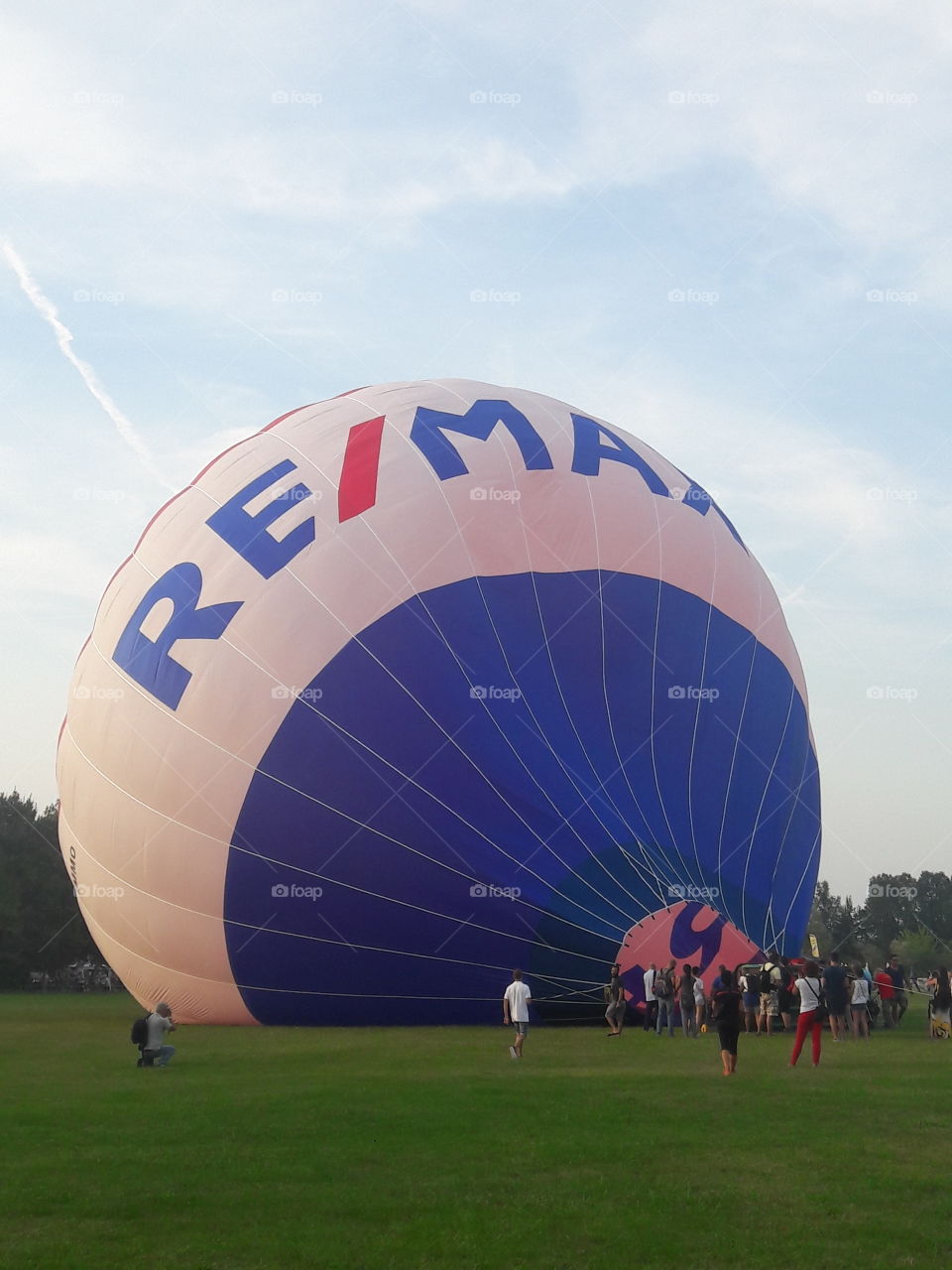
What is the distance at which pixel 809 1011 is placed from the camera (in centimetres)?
1428

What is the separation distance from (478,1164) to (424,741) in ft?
31.0

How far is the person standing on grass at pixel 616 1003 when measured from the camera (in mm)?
17109

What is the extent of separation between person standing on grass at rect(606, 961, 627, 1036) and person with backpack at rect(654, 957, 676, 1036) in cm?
45

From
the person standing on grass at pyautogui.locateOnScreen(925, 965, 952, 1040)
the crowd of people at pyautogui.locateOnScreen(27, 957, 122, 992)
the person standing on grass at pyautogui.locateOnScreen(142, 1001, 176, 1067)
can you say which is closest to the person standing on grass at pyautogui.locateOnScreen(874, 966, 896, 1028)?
the person standing on grass at pyautogui.locateOnScreen(925, 965, 952, 1040)

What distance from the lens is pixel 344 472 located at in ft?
65.4

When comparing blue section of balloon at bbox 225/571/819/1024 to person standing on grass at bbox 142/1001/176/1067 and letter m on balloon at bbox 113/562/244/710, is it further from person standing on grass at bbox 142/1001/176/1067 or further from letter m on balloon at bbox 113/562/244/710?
person standing on grass at bbox 142/1001/176/1067

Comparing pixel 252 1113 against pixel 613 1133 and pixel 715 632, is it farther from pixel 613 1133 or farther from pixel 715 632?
pixel 715 632

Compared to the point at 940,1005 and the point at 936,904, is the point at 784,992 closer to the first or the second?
the point at 940,1005

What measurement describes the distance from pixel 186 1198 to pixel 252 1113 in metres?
3.08

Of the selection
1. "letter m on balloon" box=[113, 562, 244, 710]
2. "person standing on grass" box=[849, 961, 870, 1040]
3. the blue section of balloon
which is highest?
"letter m on balloon" box=[113, 562, 244, 710]

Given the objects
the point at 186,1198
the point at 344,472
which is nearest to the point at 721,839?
the point at 344,472

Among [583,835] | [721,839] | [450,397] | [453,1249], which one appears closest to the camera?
[453,1249]

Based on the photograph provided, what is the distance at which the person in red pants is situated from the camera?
14.1 metres

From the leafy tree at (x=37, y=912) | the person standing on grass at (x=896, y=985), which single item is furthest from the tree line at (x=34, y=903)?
the person standing on grass at (x=896, y=985)
